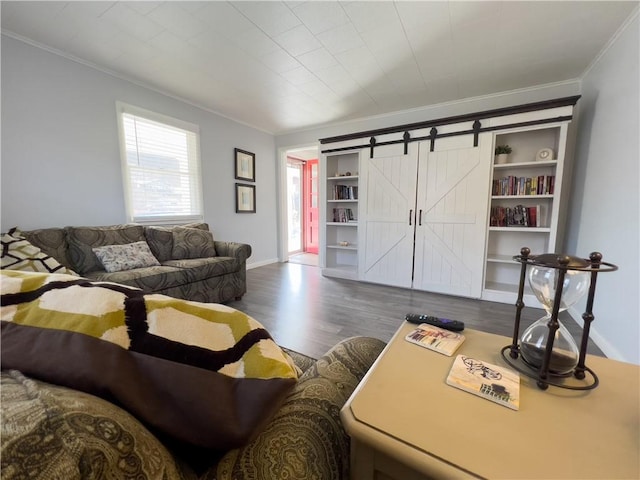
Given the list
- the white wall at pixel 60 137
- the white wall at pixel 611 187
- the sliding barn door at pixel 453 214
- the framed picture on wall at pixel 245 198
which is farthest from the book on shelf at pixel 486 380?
the framed picture on wall at pixel 245 198

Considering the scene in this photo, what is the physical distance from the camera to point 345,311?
2797 mm

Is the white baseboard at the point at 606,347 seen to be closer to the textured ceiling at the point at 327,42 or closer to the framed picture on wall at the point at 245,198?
the textured ceiling at the point at 327,42

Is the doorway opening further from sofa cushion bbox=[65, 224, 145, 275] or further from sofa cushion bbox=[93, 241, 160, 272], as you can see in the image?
sofa cushion bbox=[65, 224, 145, 275]

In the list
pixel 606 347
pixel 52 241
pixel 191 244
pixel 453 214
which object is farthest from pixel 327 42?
pixel 606 347

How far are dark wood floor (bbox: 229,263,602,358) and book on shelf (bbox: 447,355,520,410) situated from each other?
4.57 ft

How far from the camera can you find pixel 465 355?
2.54 ft

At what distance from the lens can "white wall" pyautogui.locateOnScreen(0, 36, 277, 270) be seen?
89.5 inches

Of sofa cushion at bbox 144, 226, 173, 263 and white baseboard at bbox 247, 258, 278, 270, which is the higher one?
sofa cushion at bbox 144, 226, 173, 263

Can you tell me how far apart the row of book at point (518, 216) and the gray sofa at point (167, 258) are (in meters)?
3.04

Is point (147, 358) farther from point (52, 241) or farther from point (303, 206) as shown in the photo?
point (303, 206)

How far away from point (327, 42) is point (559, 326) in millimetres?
2625

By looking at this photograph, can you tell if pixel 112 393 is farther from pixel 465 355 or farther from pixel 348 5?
pixel 348 5

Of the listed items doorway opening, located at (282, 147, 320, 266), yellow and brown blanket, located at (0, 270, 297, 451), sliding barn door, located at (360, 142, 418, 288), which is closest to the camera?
yellow and brown blanket, located at (0, 270, 297, 451)

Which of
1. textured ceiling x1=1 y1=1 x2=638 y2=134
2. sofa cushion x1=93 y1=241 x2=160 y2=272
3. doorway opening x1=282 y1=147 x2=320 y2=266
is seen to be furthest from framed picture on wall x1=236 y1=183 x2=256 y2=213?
sofa cushion x1=93 y1=241 x2=160 y2=272
